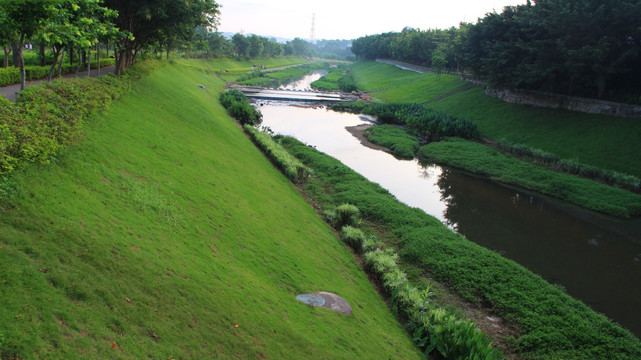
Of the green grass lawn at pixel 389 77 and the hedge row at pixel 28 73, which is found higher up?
the green grass lawn at pixel 389 77

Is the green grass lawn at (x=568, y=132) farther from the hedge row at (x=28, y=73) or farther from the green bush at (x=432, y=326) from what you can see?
the hedge row at (x=28, y=73)

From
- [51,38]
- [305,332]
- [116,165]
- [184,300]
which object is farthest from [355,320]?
[51,38]

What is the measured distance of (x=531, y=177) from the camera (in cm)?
3322

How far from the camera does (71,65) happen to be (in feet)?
104

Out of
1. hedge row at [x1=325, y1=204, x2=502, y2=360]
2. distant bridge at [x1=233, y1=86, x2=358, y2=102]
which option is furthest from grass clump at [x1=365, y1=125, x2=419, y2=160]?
hedge row at [x1=325, y1=204, x2=502, y2=360]

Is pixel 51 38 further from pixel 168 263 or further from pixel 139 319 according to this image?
pixel 139 319

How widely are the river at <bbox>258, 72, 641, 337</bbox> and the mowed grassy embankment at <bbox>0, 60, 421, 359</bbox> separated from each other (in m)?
10.6

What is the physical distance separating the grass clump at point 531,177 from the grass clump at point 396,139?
1.54 meters

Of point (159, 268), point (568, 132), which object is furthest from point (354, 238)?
point (568, 132)

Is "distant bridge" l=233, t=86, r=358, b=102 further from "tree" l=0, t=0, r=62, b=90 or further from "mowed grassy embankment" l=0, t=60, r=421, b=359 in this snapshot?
"tree" l=0, t=0, r=62, b=90

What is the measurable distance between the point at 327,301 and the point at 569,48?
40.8 m

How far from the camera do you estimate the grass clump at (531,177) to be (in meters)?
28.1

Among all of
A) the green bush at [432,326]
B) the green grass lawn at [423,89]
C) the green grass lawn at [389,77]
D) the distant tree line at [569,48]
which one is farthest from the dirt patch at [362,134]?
the green grass lawn at [389,77]

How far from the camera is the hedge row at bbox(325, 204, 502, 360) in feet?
40.1
